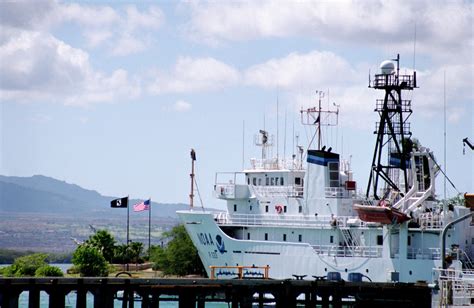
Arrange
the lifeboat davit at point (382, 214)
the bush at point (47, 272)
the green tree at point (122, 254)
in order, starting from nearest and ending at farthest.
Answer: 1. the lifeboat davit at point (382, 214)
2. the bush at point (47, 272)
3. the green tree at point (122, 254)

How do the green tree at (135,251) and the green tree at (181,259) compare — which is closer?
the green tree at (181,259)

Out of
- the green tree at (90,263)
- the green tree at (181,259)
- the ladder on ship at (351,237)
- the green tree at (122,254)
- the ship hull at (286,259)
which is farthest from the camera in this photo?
the green tree at (122,254)

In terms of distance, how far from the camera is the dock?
47.1 meters

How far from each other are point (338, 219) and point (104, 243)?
92.5 ft

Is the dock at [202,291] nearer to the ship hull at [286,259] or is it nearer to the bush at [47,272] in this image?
the ship hull at [286,259]

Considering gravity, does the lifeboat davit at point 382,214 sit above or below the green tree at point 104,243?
above

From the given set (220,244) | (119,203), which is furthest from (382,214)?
(119,203)

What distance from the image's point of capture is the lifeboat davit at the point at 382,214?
6197cm

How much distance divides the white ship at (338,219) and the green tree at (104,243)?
1935 centimetres

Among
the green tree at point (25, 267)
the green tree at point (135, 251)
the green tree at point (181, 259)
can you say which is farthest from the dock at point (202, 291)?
the green tree at point (135, 251)

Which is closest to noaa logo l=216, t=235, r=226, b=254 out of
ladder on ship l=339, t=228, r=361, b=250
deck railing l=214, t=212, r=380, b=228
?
deck railing l=214, t=212, r=380, b=228

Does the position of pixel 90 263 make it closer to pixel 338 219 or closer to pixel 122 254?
pixel 122 254

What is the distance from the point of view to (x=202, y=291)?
1889 inches

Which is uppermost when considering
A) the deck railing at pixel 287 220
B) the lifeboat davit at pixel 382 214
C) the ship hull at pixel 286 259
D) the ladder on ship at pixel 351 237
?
the lifeboat davit at pixel 382 214
